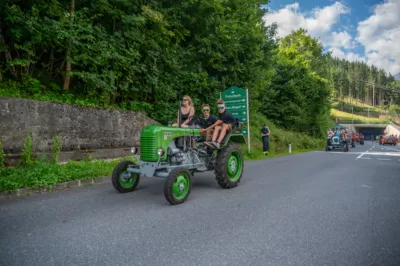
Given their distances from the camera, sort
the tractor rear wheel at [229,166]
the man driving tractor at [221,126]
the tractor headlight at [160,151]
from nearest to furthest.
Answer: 1. the tractor headlight at [160,151]
2. the tractor rear wheel at [229,166]
3. the man driving tractor at [221,126]

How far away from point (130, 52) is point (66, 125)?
363 cm

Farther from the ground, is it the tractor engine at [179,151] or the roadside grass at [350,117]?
the roadside grass at [350,117]

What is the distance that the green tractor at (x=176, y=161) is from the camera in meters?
4.84

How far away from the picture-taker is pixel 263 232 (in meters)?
3.37

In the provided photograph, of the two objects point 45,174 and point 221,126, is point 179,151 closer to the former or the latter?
point 221,126

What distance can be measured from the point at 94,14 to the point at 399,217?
33.6 ft

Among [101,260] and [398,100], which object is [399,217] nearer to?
[101,260]

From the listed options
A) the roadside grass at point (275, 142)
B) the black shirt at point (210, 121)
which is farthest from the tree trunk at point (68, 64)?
the roadside grass at point (275, 142)

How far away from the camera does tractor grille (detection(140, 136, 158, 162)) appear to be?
16.8 ft

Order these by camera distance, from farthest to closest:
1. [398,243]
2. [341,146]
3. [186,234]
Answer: [341,146] → [186,234] → [398,243]

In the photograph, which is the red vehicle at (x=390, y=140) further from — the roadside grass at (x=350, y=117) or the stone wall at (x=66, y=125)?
the roadside grass at (x=350, y=117)

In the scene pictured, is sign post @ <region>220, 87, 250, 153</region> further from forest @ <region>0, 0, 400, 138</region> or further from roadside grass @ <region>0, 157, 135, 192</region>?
roadside grass @ <region>0, 157, 135, 192</region>

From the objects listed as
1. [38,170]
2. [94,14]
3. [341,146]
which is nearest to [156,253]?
[38,170]

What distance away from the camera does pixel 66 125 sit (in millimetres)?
7762
